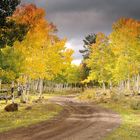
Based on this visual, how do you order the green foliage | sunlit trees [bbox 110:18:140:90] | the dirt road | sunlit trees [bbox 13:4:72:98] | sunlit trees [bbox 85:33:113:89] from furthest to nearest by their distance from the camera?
sunlit trees [bbox 85:33:113:89]
sunlit trees [bbox 110:18:140:90]
sunlit trees [bbox 13:4:72:98]
the green foliage
the dirt road

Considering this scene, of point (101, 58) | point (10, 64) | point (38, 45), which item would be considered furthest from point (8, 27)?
point (101, 58)

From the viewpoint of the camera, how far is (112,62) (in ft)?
215

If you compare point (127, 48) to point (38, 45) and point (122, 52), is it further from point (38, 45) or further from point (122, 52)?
point (38, 45)

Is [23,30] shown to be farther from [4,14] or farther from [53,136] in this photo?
[53,136]

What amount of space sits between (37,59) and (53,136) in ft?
69.2

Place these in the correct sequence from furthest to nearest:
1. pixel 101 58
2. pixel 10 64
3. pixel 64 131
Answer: pixel 101 58 < pixel 10 64 < pixel 64 131

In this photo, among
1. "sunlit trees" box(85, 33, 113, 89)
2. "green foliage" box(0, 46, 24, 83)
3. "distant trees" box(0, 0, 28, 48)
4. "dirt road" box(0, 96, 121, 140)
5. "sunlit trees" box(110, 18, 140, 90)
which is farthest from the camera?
"sunlit trees" box(85, 33, 113, 89)

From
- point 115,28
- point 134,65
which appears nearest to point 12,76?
point 134,65

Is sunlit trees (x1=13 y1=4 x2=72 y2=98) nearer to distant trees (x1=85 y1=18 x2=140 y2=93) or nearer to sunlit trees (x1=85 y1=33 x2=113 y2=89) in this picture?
distant trees (x1=85 y1=18 x2=140 y2=93)

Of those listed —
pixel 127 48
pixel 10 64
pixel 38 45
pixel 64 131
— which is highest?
pixel 127 48

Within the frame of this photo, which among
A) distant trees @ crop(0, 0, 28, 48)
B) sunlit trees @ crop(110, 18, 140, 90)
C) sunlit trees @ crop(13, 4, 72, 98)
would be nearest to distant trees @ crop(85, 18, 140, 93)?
sunlit trees @ crop(110, 18, 140, 90)

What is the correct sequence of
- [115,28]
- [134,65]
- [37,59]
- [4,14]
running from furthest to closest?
[115,28] → [134,65] → [37,59] → [4,14]

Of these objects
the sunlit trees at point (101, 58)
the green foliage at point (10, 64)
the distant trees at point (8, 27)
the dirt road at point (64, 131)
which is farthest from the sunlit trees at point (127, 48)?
the dirt road at point (64, 131)

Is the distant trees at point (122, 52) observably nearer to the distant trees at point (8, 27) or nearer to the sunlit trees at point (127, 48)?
the sunlit trees at point (127, 48)
